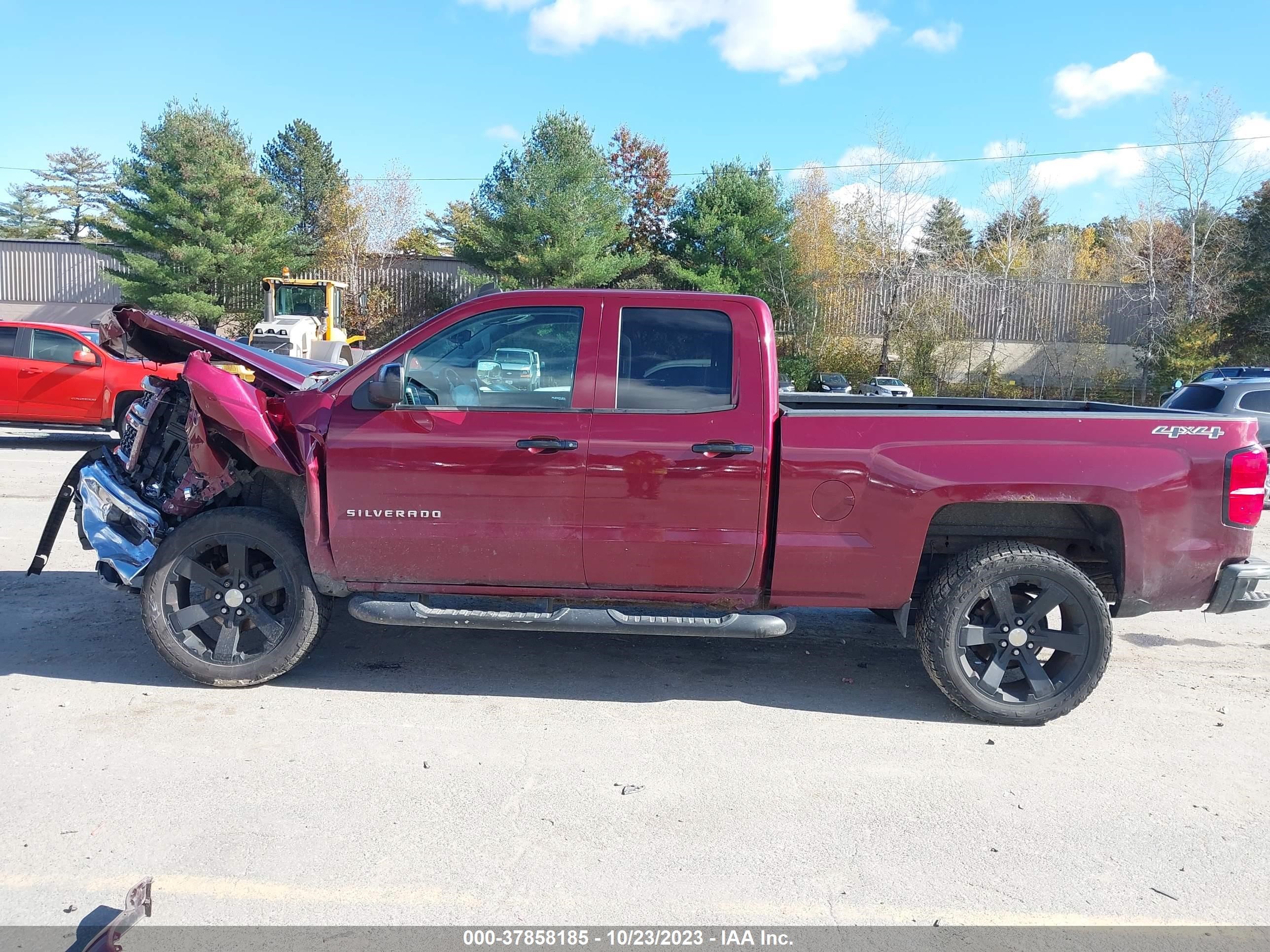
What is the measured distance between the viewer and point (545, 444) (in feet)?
15.0

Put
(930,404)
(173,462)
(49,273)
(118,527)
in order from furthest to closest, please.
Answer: (49,273) → (930,404) → (173,462) → (118,527)

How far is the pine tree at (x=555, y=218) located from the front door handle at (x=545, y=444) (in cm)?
2991

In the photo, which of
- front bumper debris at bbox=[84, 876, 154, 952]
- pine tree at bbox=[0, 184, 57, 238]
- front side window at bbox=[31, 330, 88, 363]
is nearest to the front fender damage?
front bumper debris at bbox=[84, 876, 154, 952]

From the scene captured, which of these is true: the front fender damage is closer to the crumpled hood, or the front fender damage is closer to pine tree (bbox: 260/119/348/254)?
the crumpled hood

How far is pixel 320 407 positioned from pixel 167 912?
2432 millimetres

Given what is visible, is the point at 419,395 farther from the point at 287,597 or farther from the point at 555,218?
the point at 555,218

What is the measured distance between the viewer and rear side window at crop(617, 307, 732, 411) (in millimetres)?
A: 4660

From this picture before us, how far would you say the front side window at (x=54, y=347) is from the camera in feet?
46.0

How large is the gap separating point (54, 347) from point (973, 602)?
46.3 feet

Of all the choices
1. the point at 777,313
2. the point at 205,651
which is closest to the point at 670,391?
the point at 205,651

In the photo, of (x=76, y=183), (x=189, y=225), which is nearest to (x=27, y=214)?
(x=76, y=183)

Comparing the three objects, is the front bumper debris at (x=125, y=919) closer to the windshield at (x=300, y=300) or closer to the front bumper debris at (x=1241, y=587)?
the front bumper debris at (x=1241, y=587)

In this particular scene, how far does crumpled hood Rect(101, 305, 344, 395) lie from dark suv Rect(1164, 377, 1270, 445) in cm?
1141

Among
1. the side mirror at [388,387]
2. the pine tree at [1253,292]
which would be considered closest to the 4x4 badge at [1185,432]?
the side mirror at [388,387]
